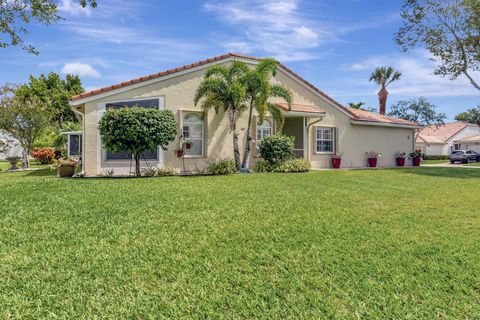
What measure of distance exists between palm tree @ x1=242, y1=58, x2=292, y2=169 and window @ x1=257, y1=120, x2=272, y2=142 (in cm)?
107

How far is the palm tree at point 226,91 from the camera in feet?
47.8

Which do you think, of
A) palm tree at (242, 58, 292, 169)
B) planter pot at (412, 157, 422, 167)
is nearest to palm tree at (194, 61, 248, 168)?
palm tree at (242, 58, 292, 169)

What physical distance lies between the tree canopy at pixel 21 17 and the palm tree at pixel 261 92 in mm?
8089

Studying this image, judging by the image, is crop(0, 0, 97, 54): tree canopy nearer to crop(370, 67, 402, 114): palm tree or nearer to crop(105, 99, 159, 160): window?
crop(105, 99, 159, 160): window

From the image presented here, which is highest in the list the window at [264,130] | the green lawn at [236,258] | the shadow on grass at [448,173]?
the window at [264,130]

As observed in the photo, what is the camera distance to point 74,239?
5203 mm

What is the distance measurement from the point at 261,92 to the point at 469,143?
1994 inches

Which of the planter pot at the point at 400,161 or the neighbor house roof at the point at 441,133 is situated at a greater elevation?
the neighbor house roof at the point at 441,133

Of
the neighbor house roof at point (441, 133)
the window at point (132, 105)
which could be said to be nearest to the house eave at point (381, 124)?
the window at point (132, 105)

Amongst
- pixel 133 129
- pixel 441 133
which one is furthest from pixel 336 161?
pixel 441 133

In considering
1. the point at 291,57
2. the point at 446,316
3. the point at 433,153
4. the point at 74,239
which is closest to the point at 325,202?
the point at 446,316

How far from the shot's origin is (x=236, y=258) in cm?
448

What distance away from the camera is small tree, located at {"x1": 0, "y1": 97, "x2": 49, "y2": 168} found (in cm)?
2230

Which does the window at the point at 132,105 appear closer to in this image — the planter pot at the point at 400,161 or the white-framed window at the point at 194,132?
the white-framed window at the point at 194,132
